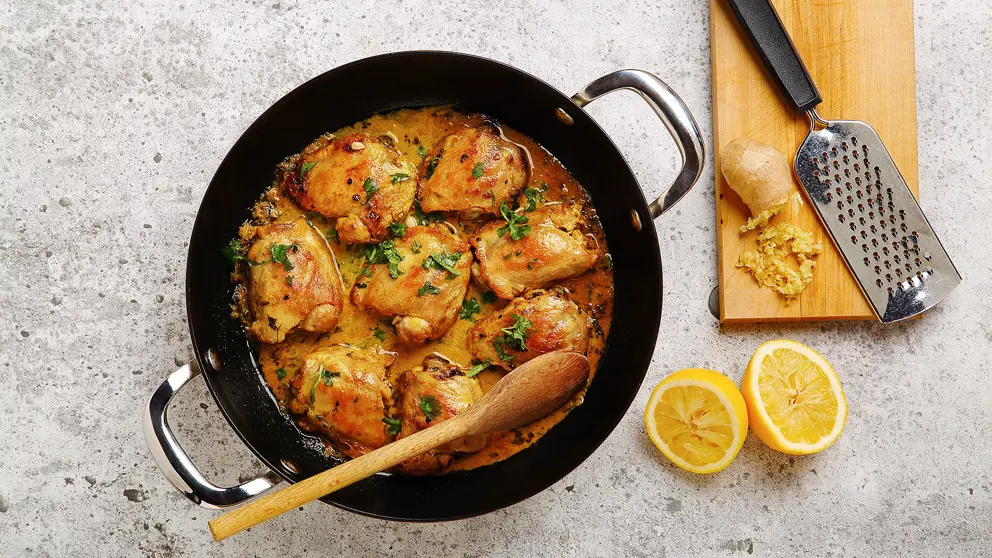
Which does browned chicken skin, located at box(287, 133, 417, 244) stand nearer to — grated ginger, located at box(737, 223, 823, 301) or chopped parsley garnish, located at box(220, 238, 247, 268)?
chopped parsley garnish, located at box(220, 238, 247, 268)

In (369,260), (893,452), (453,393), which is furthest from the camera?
(893,452)

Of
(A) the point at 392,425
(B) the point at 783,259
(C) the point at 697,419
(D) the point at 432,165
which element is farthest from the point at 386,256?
(B) the point at 783,259

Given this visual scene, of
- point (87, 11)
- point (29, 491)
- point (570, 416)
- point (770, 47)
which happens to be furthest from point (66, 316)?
point (770, 47)

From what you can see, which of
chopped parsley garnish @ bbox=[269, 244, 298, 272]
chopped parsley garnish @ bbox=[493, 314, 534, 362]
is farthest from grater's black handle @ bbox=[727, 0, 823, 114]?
chopped parsley garnish @ bbox=[269, 244, 298, 272]

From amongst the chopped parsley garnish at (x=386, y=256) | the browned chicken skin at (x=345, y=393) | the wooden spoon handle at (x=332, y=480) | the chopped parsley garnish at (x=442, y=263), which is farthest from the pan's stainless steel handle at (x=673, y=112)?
the browned chicken skin at (x=345, y=393)

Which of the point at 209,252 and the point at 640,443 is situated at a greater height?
the point at 209,252

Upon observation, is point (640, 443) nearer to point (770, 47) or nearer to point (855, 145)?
point (855, 145)
